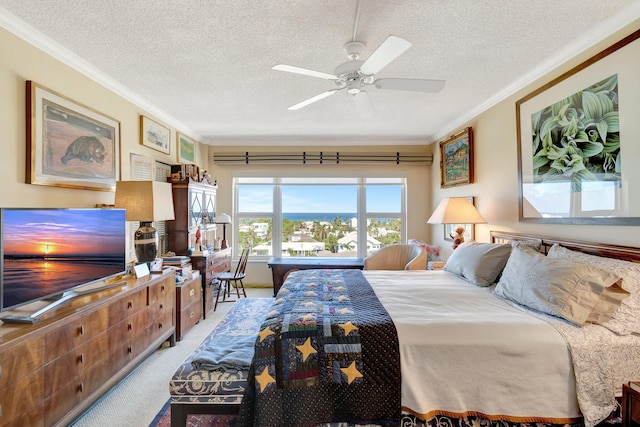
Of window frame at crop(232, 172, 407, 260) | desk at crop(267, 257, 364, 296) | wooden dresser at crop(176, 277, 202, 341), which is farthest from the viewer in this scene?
window frame at crop(232, 172, 407, 260)

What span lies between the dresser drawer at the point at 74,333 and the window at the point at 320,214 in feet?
10.7

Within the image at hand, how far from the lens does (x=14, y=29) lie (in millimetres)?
1887

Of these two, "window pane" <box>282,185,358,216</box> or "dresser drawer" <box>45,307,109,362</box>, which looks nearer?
"dresser drawer" <box>45,307,109,362</box>

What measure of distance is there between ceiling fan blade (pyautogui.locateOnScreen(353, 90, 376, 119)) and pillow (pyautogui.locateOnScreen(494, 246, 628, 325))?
1.65m

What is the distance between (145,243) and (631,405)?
3.30m

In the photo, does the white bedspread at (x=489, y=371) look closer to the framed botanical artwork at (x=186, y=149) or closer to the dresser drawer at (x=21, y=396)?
the dresser drawer at (x=21, y=396)

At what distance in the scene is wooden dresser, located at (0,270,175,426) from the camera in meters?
1.38

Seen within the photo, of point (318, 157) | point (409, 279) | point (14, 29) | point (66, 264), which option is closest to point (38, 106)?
point (14, 29)

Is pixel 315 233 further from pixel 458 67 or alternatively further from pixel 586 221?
pixel 586 221

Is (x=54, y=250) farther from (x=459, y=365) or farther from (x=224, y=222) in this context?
(x=224, y=222)

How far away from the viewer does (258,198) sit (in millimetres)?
5215

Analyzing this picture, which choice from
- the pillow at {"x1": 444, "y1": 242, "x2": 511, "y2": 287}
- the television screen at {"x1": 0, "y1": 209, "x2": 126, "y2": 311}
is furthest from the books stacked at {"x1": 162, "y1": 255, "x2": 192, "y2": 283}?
the pillow at {"x1": 444, "y1": 242, "x2": 511, "y2": 287}

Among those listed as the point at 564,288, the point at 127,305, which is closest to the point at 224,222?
the point at 127,305

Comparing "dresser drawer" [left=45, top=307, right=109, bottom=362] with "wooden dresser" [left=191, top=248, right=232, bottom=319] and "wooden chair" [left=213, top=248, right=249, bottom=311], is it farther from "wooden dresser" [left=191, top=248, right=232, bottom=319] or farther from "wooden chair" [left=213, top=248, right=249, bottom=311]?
"wooden chair" [left=213, top=248, right=249, bottom=311]
